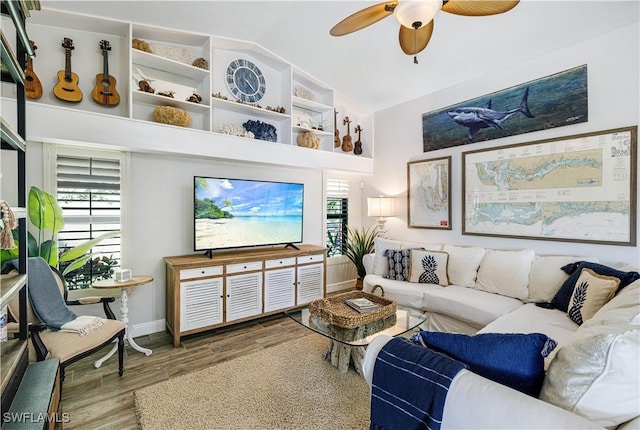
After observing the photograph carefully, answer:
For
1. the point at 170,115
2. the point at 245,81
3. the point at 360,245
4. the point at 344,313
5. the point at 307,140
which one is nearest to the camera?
the point at 344,313

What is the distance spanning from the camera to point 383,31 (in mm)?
2938

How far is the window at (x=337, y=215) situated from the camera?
15.7 ft

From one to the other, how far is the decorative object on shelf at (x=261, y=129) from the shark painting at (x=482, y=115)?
7.59 ft

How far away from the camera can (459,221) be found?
3.70 metres

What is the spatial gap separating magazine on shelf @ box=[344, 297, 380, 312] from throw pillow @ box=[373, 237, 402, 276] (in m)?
1.16

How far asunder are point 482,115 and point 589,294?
2.24 meters

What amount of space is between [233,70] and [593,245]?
4.25m

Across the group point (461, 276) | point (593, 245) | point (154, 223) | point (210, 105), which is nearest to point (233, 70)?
point (210, 105)

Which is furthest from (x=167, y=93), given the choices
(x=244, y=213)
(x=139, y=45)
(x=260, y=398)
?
(x=260, y=398)

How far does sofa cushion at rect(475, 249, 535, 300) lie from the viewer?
9.32 feet

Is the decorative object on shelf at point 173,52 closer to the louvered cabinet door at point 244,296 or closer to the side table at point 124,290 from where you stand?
the side table at point 124,290

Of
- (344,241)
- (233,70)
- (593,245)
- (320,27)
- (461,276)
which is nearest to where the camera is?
(593,245)

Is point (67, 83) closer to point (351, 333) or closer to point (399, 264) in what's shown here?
point (351, 333)

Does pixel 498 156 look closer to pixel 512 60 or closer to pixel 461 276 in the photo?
pixel 512 60
